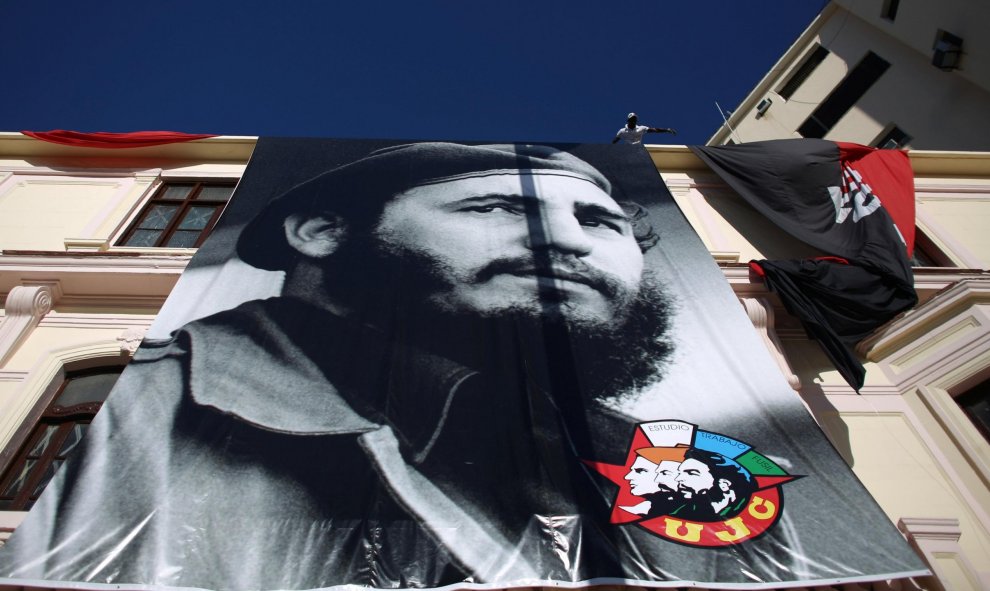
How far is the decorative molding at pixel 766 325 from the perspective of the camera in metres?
6.06

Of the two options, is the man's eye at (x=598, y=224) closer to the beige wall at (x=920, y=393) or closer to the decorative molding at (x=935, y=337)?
the beige wall at (x=920, y=393)

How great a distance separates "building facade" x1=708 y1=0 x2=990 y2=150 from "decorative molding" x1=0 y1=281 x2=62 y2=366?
607 inches

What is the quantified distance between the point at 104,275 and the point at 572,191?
520 centimetres

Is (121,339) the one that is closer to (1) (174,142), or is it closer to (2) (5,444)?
(2) (5,444)

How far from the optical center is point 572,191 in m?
7.68

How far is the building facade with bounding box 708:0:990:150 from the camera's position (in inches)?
502

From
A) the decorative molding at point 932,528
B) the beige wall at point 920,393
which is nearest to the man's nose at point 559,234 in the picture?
the beige wall at point 920,393

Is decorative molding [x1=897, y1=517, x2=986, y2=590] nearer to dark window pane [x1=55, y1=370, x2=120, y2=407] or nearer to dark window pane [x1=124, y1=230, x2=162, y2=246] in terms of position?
dark window pane [x1=55, y1=370, x2=120, y2=407]

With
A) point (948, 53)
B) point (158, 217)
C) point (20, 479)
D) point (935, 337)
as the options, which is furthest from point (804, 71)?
point (20, 479)

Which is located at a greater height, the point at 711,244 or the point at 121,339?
the point at 711,244

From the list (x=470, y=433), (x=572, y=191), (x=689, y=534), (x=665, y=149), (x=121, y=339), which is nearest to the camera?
(x=689, y=534)

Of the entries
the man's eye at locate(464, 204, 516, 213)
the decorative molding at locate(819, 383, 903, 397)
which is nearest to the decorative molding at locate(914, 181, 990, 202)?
the decorative molding at locate(819, 383, 903, 397)

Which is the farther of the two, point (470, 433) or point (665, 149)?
point (665, 149)

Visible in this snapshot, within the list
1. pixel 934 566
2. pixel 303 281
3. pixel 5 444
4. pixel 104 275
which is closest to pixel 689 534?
pixel 934 566
